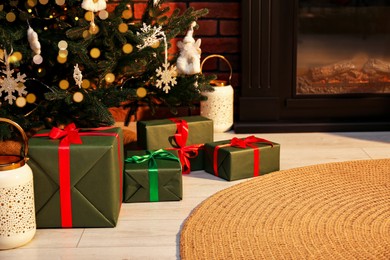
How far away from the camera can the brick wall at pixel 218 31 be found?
132 inches

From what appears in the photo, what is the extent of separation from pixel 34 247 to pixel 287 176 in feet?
3.39

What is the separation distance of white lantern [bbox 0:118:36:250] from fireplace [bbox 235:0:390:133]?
158 cm

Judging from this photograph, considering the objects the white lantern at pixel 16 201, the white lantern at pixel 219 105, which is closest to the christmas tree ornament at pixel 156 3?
the white lantern at pixel 219 105

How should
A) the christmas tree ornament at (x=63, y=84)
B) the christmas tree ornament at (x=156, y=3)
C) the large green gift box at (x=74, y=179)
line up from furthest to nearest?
1. the christmas tree ornament at (x=156, y=3)
2. the christmas tree ornament at (x=63, y=84)
3. the large green gift box at (x=74, y=179)

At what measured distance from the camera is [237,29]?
3.39 m

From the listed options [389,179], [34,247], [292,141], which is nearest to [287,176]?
[389,179]

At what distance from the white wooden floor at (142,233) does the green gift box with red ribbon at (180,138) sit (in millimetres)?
63

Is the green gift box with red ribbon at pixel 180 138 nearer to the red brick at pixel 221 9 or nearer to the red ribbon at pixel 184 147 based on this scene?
the red ribbon at pixel 184 147

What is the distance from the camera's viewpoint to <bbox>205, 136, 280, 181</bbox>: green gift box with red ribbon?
251 centimetres

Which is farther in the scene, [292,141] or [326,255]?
[292,141]

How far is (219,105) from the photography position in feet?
10.7

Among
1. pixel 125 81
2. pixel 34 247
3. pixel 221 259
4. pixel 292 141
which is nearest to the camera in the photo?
pixel 221 259

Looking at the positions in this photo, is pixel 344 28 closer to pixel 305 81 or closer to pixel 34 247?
pixel 305 81

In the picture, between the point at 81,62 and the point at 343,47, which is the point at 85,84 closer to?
the point at 81,62
